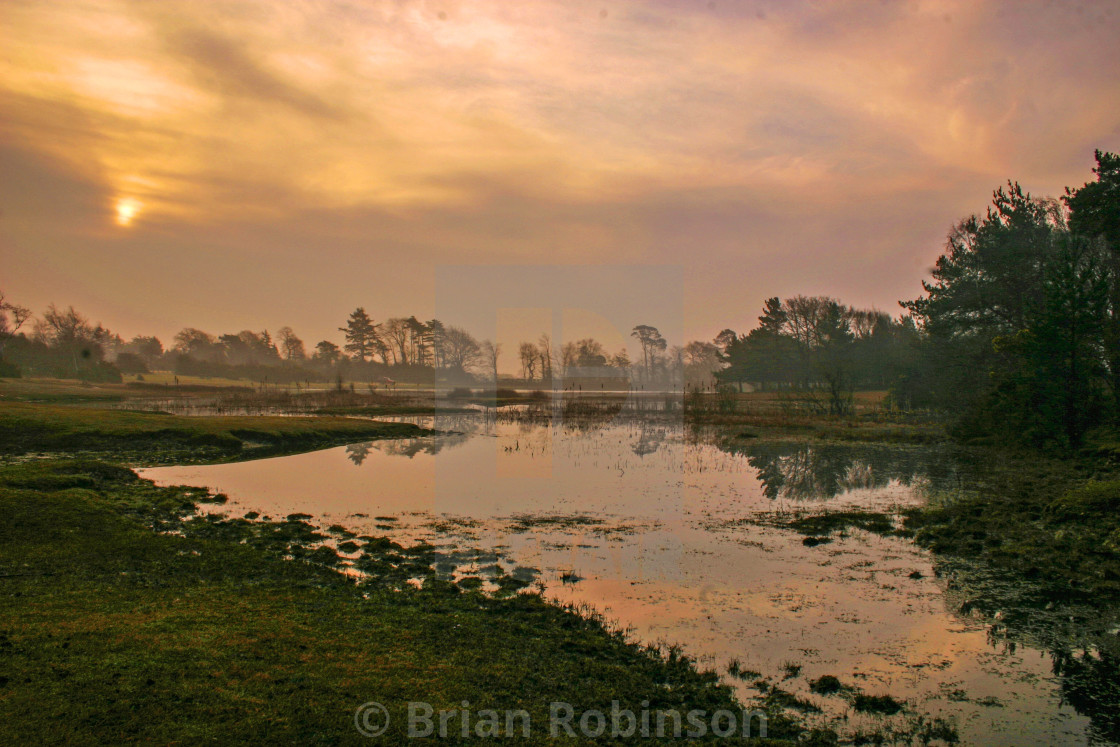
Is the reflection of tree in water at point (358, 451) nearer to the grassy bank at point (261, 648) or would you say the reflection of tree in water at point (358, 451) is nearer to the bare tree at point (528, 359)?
the grassy bank at point (261, 648)

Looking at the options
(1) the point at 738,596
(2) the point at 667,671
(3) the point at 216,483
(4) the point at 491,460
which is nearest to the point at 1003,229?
(4) the point at 491,460

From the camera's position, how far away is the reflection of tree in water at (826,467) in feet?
67.2

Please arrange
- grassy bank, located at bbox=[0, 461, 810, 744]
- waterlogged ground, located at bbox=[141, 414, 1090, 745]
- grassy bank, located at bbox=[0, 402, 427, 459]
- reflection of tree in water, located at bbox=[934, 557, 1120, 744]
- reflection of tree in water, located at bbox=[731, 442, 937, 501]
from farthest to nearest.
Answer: grassy bank, located at bbox=[0, 402, 427, 459] → reflection of tree in water, located at bbox=[731, 442, 937, 501] → waterlogged ground, located at bbox=[141, 414, 1090, 745] → reflection of tree in water, located at bbox=[934, 557, 1120, 744] → grassy bank, located at bbox=[0, 461, 810, 744]

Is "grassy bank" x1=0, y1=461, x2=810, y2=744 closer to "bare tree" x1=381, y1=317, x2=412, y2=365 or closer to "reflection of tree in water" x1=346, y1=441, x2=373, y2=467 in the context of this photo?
"reflection of tree in water" x1=346, y1=441, x2=373, y2=467

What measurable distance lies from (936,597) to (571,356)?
117014 millimetres

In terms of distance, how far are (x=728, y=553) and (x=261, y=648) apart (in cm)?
894

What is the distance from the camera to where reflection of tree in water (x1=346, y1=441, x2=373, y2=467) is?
86.0ft

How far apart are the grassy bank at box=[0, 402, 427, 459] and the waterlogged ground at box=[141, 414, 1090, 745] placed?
170 inches

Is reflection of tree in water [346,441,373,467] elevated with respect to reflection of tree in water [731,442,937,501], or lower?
lower

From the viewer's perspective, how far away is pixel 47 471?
17484mm

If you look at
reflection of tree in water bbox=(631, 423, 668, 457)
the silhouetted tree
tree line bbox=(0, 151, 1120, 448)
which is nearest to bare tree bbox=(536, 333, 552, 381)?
tree line bbox=(0, 151, 1120, 448)

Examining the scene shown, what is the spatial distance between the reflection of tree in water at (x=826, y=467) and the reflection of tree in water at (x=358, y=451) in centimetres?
1632

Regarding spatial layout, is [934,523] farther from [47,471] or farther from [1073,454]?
[47,471]

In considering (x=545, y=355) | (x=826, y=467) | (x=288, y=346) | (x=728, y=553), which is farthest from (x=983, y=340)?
(x=288, y=346)
